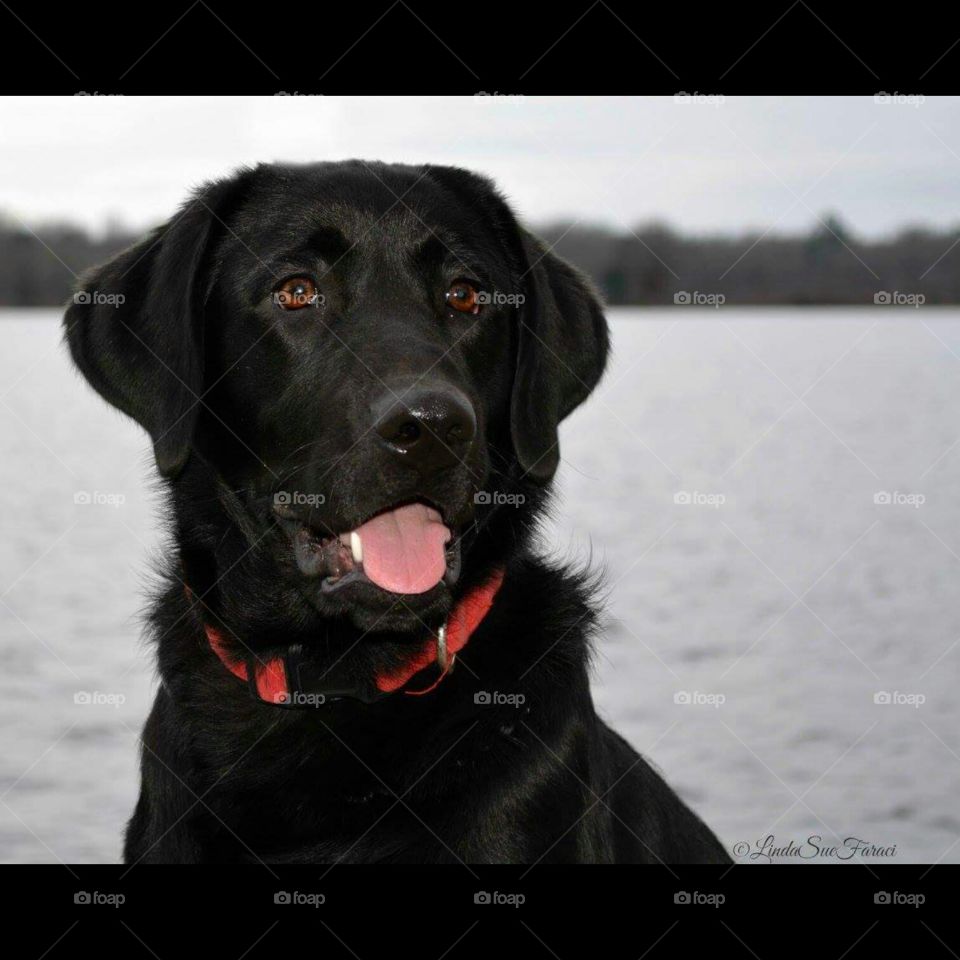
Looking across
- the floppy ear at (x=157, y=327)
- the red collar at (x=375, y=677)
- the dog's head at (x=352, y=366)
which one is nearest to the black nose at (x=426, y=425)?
the dog's head at (x=352, y=366)

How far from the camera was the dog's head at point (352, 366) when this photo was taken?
323 cm

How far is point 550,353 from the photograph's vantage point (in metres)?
3.75

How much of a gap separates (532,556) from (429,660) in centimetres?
48

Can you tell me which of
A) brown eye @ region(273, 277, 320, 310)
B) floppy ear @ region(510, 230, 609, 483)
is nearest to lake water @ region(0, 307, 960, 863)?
floppy ear @ region(510, 230, 609, 483)

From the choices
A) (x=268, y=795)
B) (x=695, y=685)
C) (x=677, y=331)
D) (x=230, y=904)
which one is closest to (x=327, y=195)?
(x=268, y=795)

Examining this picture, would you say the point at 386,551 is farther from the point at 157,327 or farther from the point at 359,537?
the point at 157,327

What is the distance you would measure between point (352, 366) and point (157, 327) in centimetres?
61

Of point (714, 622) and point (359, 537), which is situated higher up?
point (359, 537)

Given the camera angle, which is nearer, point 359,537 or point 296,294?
point 359,537

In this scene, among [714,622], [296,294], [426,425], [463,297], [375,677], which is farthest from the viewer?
[714,622]

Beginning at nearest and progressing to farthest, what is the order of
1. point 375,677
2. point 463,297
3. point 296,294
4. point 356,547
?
point 356,547
point 375,677
point 296,294
point 463,297

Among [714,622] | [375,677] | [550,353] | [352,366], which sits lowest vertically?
[714,622]

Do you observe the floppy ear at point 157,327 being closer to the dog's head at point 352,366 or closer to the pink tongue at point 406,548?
the dog's head at point 352,366

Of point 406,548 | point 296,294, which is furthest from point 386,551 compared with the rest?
point 296,294
